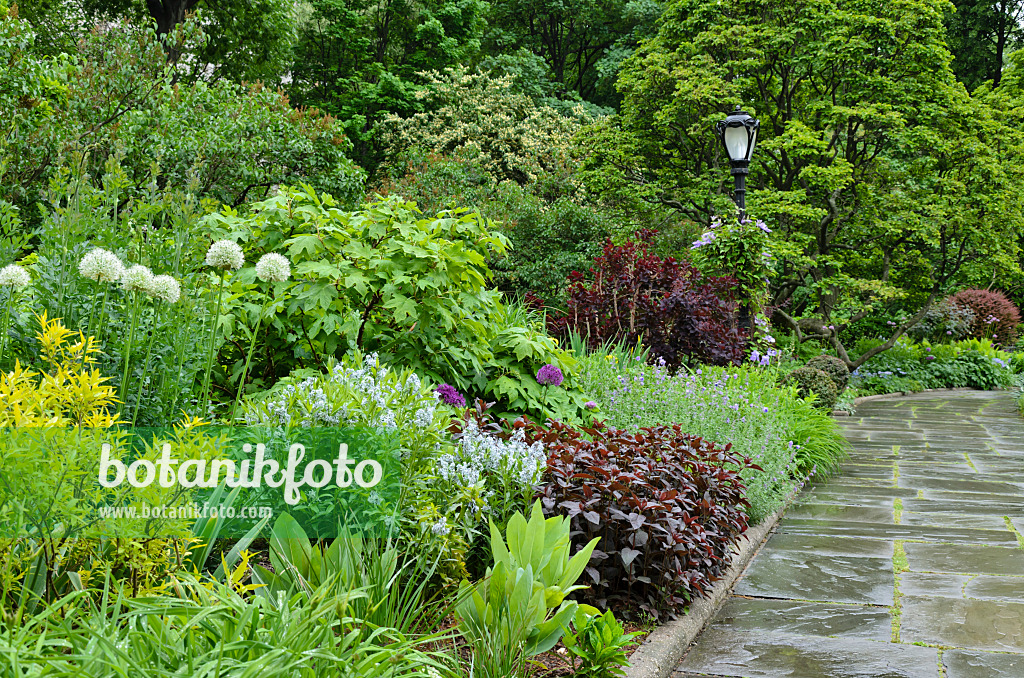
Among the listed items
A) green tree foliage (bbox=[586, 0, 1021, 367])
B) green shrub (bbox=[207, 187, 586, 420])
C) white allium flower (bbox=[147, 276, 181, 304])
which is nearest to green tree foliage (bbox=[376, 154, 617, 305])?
green tree foliage (bbox=[586, 0, 1021, 367])

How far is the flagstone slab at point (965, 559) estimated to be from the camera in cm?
434

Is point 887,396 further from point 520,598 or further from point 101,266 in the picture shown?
point 101,266

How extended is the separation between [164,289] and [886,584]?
147 inches

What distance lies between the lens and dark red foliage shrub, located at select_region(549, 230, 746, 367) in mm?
8055

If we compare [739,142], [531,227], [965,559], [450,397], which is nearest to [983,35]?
[531,227]

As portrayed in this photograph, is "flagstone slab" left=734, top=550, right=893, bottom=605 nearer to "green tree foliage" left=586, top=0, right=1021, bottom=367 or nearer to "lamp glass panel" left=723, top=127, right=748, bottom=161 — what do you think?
"lamp glass panel" left=723, top=127, right=748, bottom=161

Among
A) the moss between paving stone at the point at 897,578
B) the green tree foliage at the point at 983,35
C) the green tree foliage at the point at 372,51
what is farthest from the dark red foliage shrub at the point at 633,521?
the green tree foliage at the point at 983,35

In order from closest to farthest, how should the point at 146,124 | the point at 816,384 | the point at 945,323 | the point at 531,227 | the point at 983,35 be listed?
the point at 146,124 < the point at 816,384 < the point at 531,227 < the point at 945,323 < the point at 983,35

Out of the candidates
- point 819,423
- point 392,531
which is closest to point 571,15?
point 819,423

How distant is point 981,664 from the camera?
10.2 feet

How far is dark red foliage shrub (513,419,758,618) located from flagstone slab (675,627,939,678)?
0.24m

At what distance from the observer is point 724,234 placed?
30.1ft

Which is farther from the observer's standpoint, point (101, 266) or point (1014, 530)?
point (1014, 530)

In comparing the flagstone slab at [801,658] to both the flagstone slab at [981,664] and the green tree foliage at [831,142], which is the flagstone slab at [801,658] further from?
the green tree foliage at [831,142]
